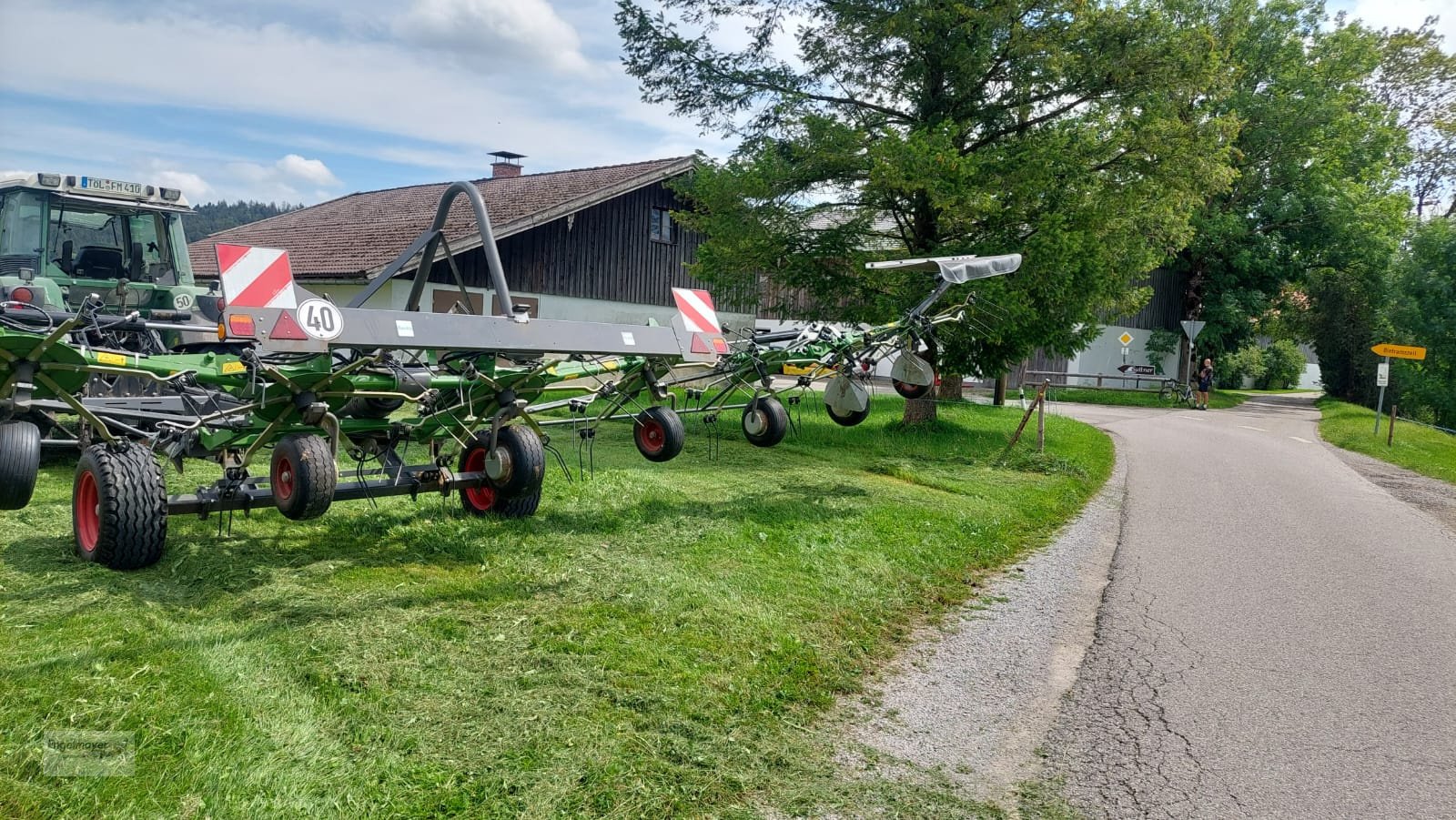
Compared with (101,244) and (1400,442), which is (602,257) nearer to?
(101,244)

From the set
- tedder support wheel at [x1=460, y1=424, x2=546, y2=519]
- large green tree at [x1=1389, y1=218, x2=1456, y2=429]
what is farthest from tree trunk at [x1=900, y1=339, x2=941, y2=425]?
large green tree at [x1=1389, y1=218, x2=1456, y2=429]

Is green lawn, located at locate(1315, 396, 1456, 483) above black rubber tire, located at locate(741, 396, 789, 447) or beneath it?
beneath

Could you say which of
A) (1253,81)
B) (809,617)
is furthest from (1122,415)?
(809,617)

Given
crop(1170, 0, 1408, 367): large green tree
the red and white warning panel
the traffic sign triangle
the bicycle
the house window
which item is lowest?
the bicycle

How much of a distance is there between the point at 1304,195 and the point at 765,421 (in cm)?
3676

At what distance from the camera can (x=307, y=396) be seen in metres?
6.15

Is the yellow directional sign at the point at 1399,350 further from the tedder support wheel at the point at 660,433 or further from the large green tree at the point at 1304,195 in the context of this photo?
the tedder support wheel at the point at 660,433

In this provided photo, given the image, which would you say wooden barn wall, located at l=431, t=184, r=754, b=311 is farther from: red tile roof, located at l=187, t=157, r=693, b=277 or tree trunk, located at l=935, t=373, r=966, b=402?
tree trunk, located at l=935, t=373, r=966, b=402

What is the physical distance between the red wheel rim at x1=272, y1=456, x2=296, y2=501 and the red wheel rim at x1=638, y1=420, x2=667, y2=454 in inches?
126

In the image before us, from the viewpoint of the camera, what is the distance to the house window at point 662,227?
26.9 metres

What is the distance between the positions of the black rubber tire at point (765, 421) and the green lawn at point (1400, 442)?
13853 millimetres

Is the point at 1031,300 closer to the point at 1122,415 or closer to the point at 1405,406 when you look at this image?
the point at 1122,415

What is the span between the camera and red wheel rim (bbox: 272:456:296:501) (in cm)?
570

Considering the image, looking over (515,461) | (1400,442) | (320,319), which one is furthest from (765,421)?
(1400,442)
